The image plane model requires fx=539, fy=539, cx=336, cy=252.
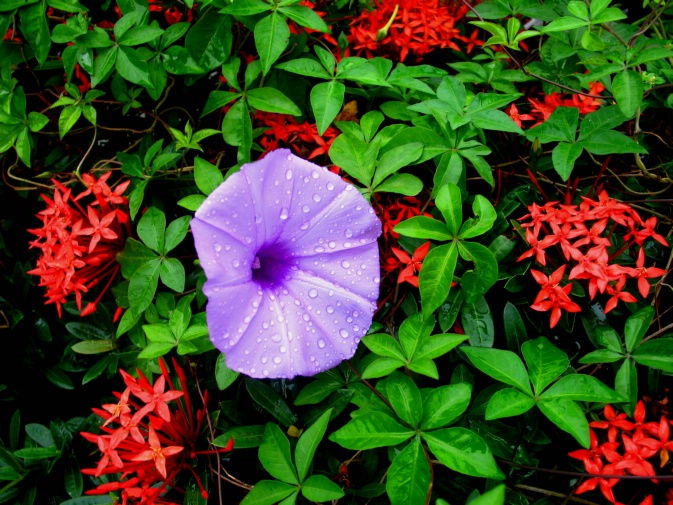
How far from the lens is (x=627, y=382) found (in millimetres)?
1207

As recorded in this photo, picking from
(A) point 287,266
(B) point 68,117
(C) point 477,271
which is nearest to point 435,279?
(C) point 477,271

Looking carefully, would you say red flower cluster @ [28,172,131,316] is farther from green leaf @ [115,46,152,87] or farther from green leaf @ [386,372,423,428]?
green leaf @ [386,372,423,428]

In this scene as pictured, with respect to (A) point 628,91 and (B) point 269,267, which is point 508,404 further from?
(A) point 628,91

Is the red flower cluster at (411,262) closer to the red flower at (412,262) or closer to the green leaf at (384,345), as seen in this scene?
the red flower at (412,262)

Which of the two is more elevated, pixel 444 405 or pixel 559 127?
pixel 559 127

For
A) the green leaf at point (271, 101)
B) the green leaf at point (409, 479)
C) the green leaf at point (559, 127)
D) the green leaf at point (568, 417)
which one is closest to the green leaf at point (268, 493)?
the green leaf at point (409, 479)

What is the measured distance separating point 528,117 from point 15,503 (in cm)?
188

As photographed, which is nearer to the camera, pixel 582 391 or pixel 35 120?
pixel 582 391

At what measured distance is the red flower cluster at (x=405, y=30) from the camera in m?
1.76

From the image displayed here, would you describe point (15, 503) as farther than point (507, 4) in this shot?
No

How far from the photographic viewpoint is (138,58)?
4.80 feet

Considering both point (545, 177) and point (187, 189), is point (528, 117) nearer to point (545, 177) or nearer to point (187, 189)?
point (545, 177)

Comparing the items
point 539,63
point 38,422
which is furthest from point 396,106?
point 38,422

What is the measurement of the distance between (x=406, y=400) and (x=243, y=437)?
42 centimetres
